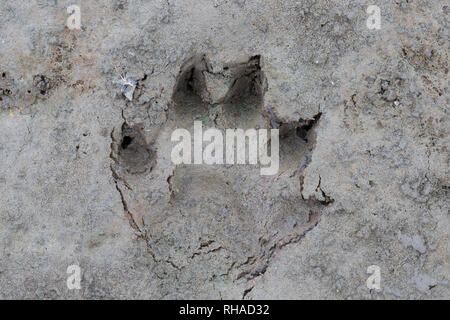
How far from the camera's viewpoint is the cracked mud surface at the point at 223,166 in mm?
2270

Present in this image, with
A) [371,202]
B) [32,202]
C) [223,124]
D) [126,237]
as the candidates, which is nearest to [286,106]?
[223,124]

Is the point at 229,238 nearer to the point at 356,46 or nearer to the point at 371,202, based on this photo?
the point at 371,202

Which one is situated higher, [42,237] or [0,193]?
[0,193]

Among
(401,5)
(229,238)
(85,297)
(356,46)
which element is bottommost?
(85,297)

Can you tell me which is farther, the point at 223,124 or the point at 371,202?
the point at 223,124

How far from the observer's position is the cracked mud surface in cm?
227

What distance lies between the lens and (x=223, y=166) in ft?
7.87

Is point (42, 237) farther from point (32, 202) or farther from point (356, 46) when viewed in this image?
point (356, 46)

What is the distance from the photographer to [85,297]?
2.26 m

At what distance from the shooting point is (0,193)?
2312mm

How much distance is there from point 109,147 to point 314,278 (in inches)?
42.7

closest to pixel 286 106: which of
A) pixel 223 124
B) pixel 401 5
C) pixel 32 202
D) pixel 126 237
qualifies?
pixel 223 124

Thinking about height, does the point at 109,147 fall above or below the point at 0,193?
above

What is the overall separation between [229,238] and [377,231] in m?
0.67
